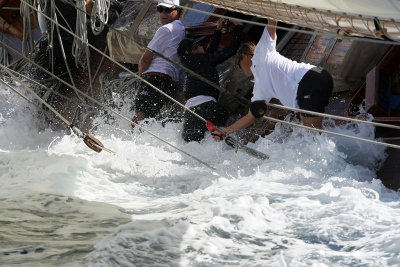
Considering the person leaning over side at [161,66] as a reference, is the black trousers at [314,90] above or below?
below

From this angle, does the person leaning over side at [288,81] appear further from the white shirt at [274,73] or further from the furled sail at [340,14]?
the furled sail at [340,14]

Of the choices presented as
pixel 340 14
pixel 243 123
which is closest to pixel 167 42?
pixel 243 123

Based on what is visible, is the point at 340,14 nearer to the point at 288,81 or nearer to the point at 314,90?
the point at 314,90

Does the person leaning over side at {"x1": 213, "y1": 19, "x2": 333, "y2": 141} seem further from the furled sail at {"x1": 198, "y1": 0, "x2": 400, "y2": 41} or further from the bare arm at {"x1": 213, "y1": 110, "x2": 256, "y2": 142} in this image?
the furled sail at {"x1": 198, "y1": 0, "x2": 400, "y2": 41}

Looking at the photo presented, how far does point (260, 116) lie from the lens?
4.33 metres

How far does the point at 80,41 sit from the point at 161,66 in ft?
4.11

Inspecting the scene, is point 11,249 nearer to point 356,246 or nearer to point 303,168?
point 356,246

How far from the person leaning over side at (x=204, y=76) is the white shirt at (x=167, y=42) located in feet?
1.51

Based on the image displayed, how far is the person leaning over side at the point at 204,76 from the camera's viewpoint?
18.5ft

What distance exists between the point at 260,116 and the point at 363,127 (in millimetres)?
1140

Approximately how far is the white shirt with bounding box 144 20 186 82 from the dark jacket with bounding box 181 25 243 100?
1.79ft

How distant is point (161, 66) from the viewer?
6402mm

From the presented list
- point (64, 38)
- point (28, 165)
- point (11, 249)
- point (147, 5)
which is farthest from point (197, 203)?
point (64, 38)

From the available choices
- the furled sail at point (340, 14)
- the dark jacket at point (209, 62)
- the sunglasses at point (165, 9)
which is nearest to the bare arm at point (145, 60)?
the sunglasses at point (165, 9)
